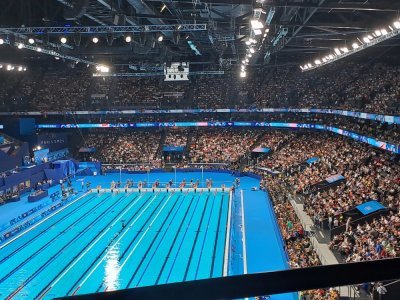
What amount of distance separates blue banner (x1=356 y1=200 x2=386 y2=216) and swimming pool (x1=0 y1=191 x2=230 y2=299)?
735 cm

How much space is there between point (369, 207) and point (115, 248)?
536 inches

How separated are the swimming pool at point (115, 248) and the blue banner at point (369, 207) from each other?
735 cm

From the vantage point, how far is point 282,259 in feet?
63.6

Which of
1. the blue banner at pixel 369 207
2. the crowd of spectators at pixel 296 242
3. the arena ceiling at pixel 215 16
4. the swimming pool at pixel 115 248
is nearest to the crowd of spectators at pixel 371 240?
the blue banner at pixel 369 207

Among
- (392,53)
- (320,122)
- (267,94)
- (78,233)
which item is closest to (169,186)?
(78,233)

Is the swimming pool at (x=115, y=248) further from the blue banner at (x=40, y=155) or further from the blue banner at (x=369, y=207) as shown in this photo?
the blue banner at (x=40, y=155)

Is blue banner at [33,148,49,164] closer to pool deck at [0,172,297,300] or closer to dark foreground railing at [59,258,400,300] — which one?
pool deck at [0,172,297,300]

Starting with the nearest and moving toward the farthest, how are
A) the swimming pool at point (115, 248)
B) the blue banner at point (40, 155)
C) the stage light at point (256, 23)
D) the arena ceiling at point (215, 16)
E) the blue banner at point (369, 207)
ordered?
the arena ceiling at point (215, 16)
the stage light at point (256, 23)
the swimming pool at point (115, 248)
the blue banner at point (369, 207)
the blue banner at point (40, 155)

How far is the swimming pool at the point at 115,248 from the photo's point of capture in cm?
1745

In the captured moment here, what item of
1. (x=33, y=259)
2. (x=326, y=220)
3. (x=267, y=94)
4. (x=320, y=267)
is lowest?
(x=33, y=259)

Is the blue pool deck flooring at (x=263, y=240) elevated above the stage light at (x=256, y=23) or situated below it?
below

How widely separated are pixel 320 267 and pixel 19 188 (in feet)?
126

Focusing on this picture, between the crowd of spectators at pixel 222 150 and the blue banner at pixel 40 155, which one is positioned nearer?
the blue banner at pixel 40 155

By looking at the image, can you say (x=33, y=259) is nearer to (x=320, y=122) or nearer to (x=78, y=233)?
(x=78, y=233)
